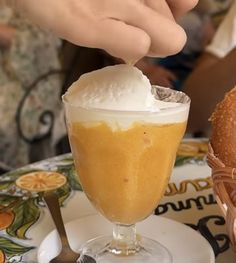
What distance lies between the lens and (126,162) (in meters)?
0.59

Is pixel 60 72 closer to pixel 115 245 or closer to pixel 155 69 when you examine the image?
pixel 155 69

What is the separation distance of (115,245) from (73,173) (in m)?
0.25

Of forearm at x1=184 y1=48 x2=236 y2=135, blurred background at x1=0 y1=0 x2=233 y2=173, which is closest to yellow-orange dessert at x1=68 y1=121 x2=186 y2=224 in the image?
blurred background at x1=0 y1=0 x2=233 y2=173

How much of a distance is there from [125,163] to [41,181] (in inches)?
11.2

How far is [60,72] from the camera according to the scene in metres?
1.65

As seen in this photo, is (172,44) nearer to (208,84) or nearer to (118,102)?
(118,102)

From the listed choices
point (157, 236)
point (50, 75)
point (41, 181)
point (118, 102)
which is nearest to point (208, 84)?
point (50, 75)

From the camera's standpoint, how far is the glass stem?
2.11ft

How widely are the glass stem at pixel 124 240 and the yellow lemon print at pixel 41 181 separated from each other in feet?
0.64

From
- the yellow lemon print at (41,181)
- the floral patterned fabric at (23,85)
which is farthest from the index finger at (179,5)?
the floral patterned fabric at (23,85)

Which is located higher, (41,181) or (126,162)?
(126,162)

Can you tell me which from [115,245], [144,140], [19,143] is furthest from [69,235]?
[19,143]

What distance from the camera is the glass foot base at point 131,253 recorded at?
0.63 meters

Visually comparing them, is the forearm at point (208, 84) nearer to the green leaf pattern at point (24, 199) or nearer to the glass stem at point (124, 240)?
the green leaf pattern at point (24, 199)
